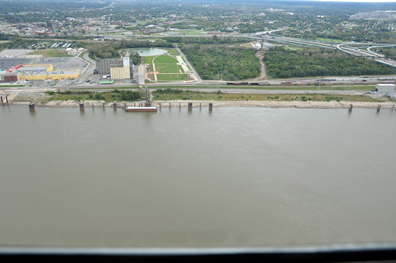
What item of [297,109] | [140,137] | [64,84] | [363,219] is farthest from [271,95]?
[64,84]

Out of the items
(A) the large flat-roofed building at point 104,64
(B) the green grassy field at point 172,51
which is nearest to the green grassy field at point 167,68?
(A) the large flat-roofed building at point 104,64

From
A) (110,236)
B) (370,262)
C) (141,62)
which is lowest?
(110,236)

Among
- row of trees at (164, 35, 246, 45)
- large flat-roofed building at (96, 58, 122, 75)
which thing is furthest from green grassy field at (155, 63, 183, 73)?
row of trees at (164, 35, 246, 45)

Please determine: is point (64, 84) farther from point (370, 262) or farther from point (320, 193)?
point (370, 262)

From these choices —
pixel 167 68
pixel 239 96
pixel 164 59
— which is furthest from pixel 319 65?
pixel 164 59

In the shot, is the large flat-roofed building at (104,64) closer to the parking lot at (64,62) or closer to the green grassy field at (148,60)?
the parking lot at (64,62)

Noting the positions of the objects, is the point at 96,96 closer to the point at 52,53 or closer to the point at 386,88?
the point at 52,53
